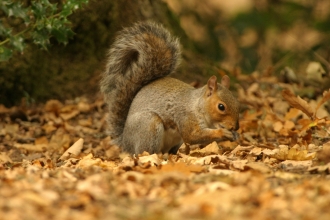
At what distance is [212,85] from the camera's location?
4.54 metres

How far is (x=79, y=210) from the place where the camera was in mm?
2416

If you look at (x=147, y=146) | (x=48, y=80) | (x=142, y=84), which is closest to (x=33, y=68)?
(x=48, y=80)

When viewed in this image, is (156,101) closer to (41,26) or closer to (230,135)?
(230,135)

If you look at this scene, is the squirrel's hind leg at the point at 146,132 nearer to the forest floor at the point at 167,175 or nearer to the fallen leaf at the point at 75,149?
the forest floor at the point at 167,175

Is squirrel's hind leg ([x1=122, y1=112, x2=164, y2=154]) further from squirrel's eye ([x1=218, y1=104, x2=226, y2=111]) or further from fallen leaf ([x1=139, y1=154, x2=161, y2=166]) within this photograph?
fallen leaf ([x1=139, y1=154, x2=161, y2=166])

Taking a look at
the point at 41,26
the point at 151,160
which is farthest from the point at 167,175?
the point at 41,26

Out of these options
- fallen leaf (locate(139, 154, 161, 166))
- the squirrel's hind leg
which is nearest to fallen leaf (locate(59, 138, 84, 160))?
the squirrel's hind leg

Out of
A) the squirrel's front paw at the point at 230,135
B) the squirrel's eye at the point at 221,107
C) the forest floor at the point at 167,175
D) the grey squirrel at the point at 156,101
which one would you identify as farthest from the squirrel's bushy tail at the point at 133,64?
the squirrel's front paw at the point at 230,135

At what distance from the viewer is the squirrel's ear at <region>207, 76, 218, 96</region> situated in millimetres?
4512

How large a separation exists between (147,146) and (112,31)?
6.18ft

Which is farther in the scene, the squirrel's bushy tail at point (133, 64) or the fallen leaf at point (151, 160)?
the squirrel's bushy tail at point (133, 64)

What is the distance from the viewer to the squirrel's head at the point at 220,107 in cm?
446

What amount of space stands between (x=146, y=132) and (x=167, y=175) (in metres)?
1.64

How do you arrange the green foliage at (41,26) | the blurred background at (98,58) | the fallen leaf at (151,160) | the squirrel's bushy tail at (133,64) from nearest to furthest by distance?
the fallen leaf at (151,160) < the green foliage at (41,26) < the squirrel's bushy tail at (133,64) < the blurred background at (98,58)
